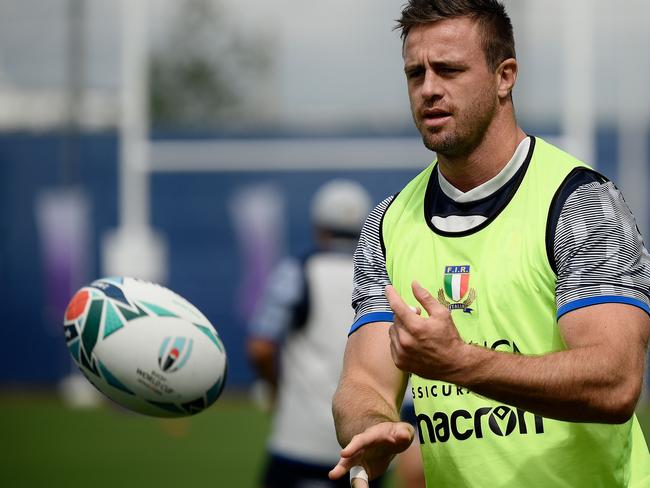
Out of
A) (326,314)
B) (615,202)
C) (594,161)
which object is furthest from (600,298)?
(594,161)

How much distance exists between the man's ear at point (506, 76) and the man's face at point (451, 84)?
0.12 feet

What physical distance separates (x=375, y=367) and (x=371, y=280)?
27 cm

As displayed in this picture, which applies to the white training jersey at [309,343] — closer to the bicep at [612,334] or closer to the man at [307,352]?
the man at [307,352]

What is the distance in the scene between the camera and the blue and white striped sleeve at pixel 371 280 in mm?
3514

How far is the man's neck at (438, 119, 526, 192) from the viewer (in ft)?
11.1

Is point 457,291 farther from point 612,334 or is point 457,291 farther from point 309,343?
point 309,343

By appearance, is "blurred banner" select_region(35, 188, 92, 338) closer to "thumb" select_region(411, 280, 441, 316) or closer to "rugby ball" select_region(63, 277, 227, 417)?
"rugby ball" select_region(63, 277, 227, 417)

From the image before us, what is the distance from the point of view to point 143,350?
4.00m

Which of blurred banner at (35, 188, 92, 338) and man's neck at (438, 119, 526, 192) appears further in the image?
blurred banner at (35, 188, 92, 338)

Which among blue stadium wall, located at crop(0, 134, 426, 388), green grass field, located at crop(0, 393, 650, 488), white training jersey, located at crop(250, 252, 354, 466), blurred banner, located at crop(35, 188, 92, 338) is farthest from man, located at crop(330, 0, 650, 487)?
blurred banner, located at crop(35, 188, 92, 338)

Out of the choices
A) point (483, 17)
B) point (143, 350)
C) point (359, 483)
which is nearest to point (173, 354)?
point (143, 350)

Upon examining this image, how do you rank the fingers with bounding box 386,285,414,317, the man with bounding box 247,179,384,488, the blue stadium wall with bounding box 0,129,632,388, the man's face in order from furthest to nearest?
the blue stadium wall with bounding box 0,129,632,388 → the man with bounding box 247,179,384,488 → the man's face → the fingers with bounding box 386,285,414,317

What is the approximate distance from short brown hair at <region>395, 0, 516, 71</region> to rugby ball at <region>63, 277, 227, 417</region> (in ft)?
4.47

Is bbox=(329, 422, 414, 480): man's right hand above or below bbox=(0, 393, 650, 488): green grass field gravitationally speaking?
above
